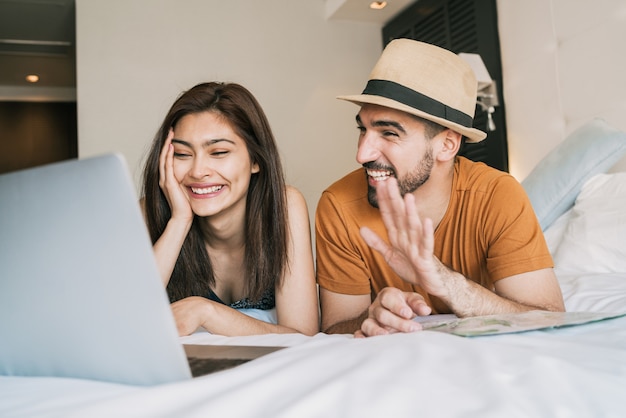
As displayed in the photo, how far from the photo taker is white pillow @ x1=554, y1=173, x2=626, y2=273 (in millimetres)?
1777

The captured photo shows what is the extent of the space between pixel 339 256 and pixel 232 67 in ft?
9.30

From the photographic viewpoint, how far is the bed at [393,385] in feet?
1.70

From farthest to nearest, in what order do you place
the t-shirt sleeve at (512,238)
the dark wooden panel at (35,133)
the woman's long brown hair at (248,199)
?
the dark wooden panel at (35,133) < the woman's long brown hair at (248,199) < the t-shirt sleeve at (512,238)

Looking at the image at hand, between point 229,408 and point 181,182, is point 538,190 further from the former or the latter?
point 229,408

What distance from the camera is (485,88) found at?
3.11m

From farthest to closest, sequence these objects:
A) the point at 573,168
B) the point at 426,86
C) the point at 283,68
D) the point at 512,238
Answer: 1. the point at 283,68
2. the point at 573,168
3. the point at 426,86
4. the point at 512,238

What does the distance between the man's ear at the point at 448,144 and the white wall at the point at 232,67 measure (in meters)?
2.61

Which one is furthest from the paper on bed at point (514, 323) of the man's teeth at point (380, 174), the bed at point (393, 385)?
the man's teeth at point (380, 174)

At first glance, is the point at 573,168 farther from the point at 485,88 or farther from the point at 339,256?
the point at 485,88

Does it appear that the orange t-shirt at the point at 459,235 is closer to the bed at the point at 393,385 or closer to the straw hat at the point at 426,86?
the straw hat at the point at 426,86

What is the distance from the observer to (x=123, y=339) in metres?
0.58

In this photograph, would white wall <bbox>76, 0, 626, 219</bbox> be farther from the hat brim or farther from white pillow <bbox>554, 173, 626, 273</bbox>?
the hat brim

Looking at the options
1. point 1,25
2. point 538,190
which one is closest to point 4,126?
point 1,25

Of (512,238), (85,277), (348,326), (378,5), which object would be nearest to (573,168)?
(512,238)
